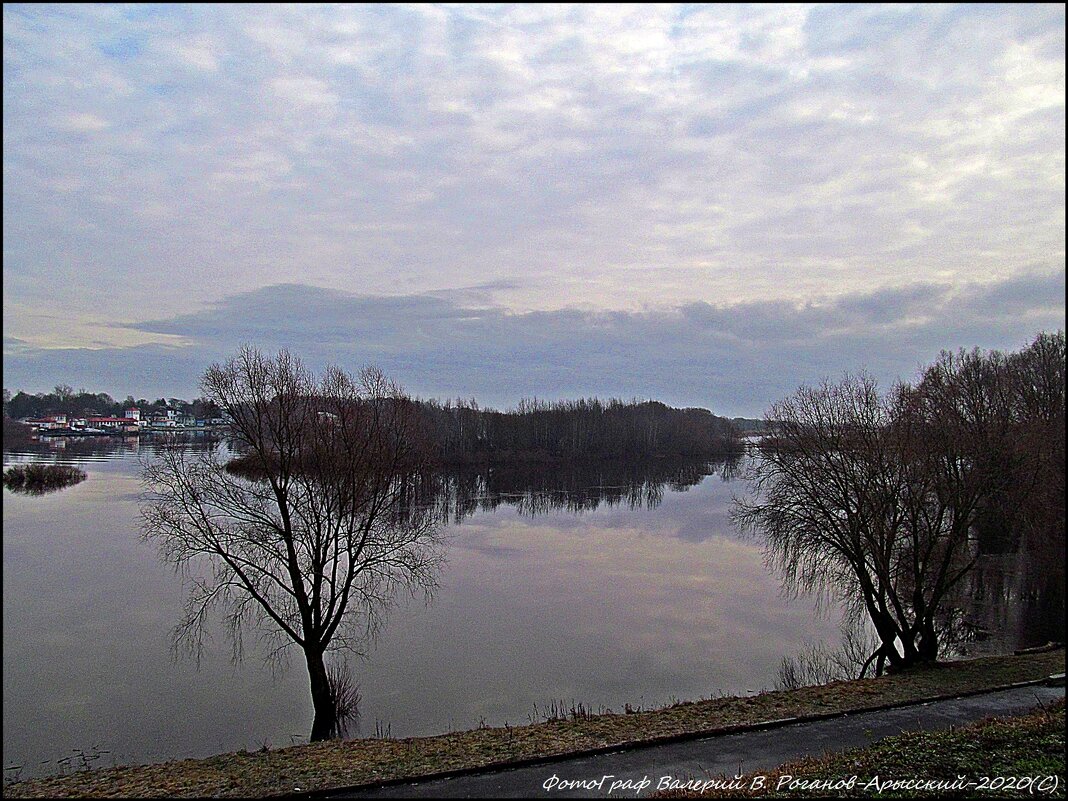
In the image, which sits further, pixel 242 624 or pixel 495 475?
pixel 495 475

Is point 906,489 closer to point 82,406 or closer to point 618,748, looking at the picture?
point 618,748

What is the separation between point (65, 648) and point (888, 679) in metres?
17.3

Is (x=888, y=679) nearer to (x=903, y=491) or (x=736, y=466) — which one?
(x=903, y=491)

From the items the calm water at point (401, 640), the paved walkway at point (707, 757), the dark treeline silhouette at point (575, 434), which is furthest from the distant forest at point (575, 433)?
the paved walkway at point (707, 757)

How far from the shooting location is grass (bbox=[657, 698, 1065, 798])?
700 cm

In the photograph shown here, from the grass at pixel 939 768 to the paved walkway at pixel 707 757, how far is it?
1.81ft

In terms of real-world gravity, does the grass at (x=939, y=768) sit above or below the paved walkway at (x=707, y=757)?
above

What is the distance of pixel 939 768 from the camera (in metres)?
7.58

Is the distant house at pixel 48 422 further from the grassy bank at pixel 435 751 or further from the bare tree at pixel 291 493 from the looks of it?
the grassy bank at pixel 435 751

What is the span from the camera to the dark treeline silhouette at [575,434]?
259ft

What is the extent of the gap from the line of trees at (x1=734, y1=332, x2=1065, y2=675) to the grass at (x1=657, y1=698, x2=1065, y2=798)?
6.82 metres

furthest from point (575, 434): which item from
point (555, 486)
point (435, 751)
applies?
point (435, 751)

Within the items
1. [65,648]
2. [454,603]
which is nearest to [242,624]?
[65,648]

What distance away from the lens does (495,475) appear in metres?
65.4
